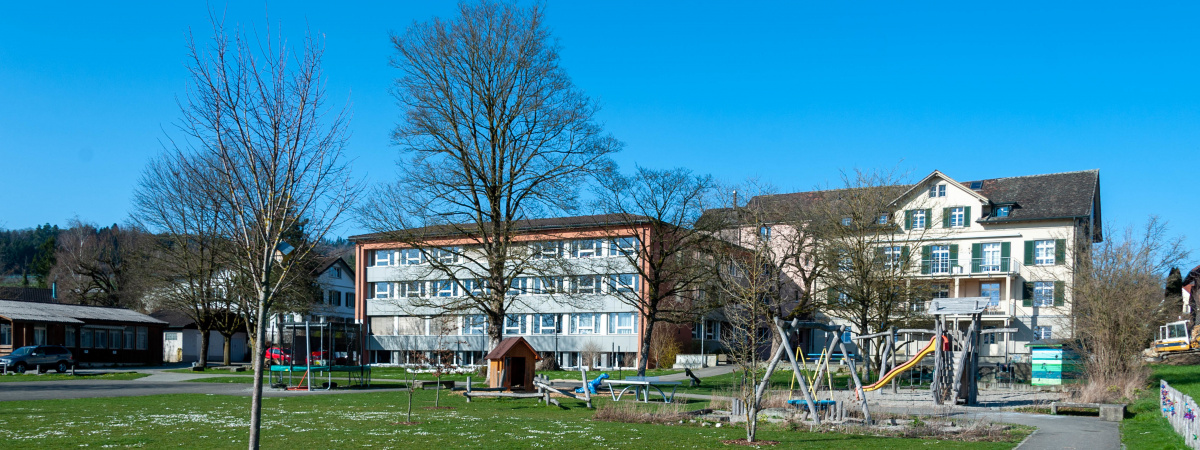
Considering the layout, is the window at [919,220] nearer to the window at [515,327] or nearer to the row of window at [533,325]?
the row of window at [533,325]

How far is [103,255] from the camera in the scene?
76500mm

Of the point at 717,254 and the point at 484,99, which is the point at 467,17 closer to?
the point at 484,99

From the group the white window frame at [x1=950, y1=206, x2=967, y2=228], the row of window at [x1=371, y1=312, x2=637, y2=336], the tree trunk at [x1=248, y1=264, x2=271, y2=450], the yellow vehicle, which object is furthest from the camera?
the white window frame at [x1=950, y1=206, x2=967, y2=228]

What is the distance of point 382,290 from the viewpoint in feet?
211

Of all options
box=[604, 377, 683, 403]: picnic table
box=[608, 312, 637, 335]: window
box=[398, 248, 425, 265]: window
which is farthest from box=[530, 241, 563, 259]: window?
box=[398, 248, 425, 265]: window

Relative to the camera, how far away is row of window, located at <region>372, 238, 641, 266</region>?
116 ft

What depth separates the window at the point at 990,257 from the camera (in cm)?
5406

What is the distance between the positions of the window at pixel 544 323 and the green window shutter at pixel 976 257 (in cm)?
2680

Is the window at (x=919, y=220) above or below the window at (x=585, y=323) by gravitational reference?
above

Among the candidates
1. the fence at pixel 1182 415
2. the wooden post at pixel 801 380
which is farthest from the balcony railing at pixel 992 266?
the wooden post at pixel 801 380

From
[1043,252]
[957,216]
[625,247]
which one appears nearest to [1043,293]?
[1043,252]

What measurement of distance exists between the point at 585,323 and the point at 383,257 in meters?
17.3

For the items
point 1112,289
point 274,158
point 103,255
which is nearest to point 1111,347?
point 1112,289

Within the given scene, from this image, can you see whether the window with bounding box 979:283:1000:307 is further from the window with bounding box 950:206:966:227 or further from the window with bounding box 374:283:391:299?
the window with bounding box 374:283:391:299
